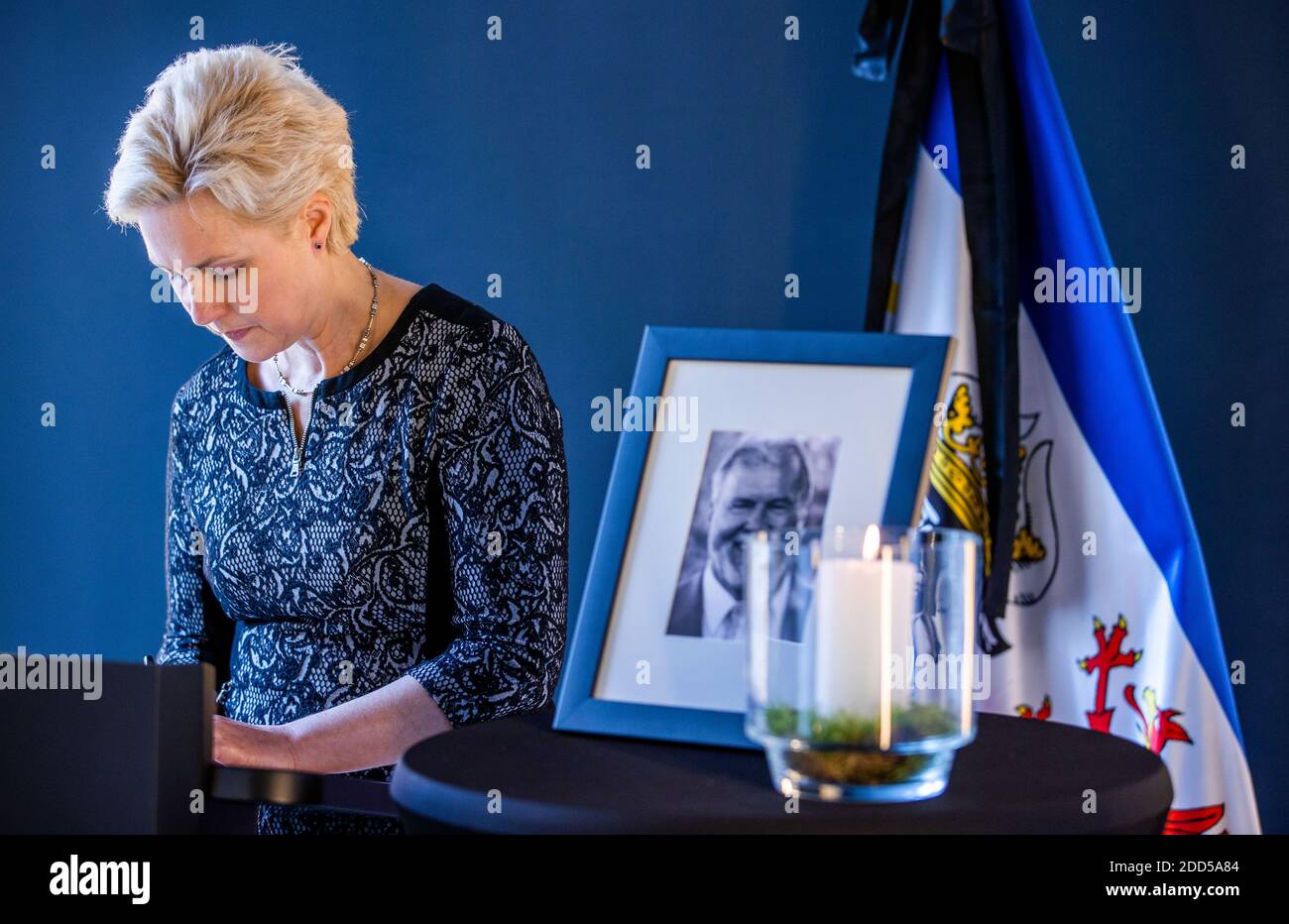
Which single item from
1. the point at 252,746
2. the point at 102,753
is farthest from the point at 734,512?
the point at 252,746

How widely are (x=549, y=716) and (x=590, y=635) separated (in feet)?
A: 0.37

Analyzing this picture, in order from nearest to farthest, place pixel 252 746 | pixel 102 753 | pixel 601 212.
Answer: pixel 102 753
pixel 252 746
pixel 601 212

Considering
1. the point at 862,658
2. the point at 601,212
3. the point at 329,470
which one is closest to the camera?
the point at 862,658

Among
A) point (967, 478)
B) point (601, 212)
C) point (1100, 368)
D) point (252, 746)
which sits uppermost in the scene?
point (601, 212)

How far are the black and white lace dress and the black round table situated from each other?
0.40 m

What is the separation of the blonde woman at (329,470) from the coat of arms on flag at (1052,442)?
2.41 feet

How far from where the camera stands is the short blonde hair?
1.47 metres

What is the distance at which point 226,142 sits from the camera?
1.47 m

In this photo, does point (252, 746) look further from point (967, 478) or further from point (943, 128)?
point (943, 128)

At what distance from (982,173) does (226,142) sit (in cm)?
109

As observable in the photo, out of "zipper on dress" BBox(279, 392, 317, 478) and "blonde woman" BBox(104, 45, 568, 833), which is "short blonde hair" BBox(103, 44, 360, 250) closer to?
"blonde woman" BBox(104, 45, 568, 833)

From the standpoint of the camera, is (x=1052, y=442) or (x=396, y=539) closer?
(x=396, y=539)

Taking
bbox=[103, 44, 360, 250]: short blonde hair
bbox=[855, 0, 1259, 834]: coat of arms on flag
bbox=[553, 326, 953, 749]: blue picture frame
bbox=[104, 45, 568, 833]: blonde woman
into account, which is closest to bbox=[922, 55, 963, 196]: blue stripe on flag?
bbox=[855, 0, 1259, 834]: coat of arms on flag
